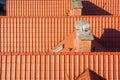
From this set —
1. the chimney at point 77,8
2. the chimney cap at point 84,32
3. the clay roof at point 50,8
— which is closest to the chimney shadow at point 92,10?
the clay roof at point 50,8

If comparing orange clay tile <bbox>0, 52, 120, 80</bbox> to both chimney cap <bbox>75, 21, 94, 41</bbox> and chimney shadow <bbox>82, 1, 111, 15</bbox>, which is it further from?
chimney shadow <bbox>82, 1, 111, 15</bbox>

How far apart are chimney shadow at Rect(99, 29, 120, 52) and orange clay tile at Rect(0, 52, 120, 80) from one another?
6103 mm

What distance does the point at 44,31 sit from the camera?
23.4 meters

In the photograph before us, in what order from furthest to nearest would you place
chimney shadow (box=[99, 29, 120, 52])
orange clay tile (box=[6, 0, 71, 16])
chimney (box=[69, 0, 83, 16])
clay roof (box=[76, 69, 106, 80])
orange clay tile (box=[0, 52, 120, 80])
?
orange clay tile (box=[6, 0, 71, 16])
chimney (box=[69, 0, 83, 16])
chimney shadow (box=[99, 29, 120, 52])
orange clay tile (box=[0, 52, 120, 80])
clay roof (box=[76, 69, 106, 80])

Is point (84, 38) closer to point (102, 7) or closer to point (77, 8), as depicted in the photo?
point (77, 8)

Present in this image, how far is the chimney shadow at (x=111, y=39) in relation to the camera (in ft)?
74.5

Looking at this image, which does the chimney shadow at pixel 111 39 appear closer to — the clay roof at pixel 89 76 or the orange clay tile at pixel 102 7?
the clay roof at pixel 89 76

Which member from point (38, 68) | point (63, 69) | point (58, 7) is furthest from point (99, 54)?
point (58, 7)

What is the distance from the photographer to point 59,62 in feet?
54.2

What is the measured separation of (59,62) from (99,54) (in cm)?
173

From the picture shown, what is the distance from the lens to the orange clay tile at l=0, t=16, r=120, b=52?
23.0 m

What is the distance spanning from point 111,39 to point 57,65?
737 cm

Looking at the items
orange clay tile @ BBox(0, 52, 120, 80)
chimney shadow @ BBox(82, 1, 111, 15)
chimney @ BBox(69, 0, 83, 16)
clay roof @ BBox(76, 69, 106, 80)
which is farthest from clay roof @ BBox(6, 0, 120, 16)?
clay roof @ BBox(76, 69, 106, 80)

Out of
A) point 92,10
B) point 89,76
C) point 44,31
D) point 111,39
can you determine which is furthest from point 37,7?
point 89,76
